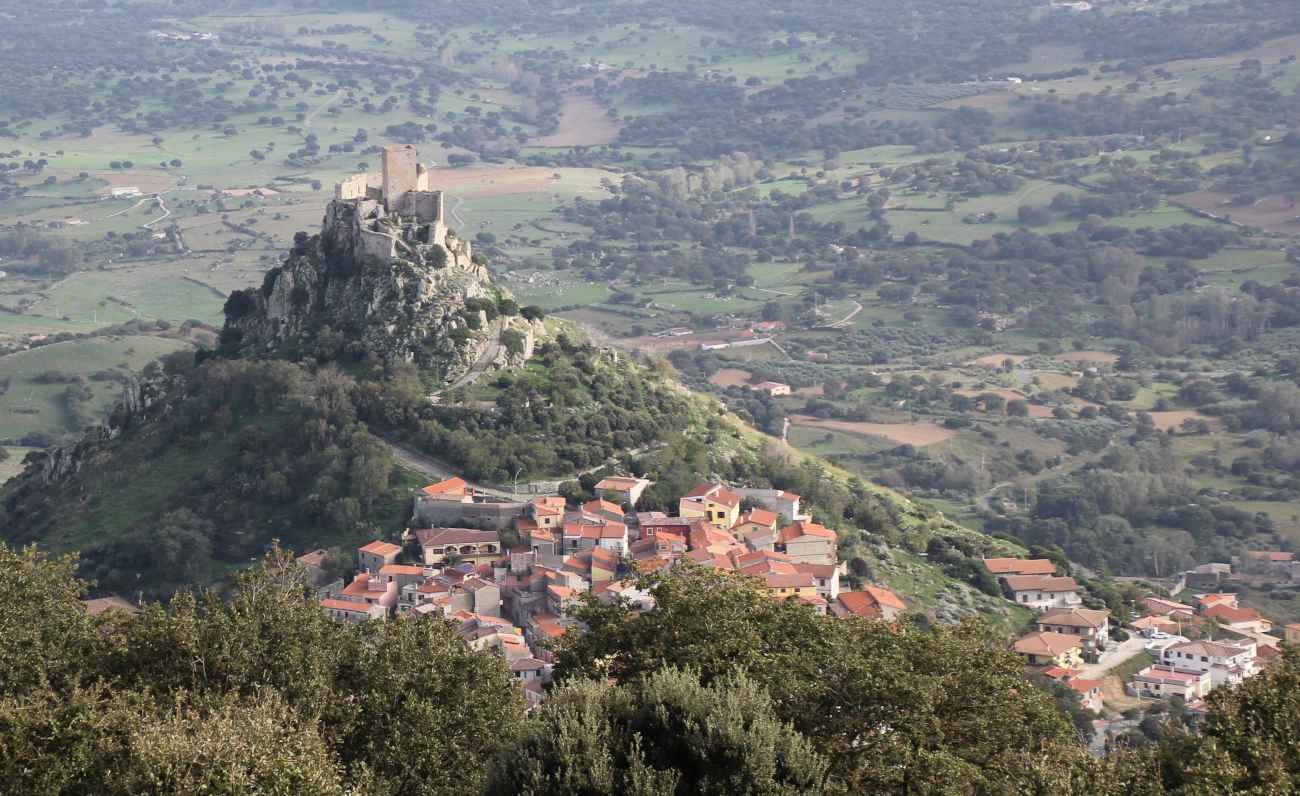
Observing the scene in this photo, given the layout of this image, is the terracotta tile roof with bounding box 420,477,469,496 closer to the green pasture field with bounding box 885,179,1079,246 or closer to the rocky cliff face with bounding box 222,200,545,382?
the rocky cliff face with bounding box 222,200,545,382

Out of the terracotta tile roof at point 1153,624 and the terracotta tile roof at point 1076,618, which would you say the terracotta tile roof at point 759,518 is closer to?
the terracotta tile roof at point 1076,618

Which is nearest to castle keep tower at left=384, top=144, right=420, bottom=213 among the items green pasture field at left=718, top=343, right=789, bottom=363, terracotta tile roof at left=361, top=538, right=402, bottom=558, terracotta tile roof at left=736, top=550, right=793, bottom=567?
terracotta tile roof at left=361, top=538, right=402, bottom=558

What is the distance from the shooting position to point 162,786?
26125 mm

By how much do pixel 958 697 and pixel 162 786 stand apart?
14375mm

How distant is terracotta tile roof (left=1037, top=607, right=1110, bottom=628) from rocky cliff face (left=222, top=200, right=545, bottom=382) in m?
23.9

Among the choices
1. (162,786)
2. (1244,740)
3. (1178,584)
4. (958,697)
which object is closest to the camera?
(162,786)

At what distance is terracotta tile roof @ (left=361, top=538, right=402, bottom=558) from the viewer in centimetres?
5872

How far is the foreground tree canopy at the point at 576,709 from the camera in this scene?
89.2 feet

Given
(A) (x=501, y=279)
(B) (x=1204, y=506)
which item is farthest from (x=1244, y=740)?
(A) (x=501, y=279)

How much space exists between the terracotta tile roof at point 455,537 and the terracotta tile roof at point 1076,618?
20.3m

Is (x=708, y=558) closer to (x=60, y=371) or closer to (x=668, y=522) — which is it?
(x=668, y=522)

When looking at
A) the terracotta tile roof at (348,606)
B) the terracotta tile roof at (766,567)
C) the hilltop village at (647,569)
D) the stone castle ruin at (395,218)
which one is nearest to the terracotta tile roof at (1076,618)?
the hilltop village at (647,569)

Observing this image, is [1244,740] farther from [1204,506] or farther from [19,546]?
[1204,506]

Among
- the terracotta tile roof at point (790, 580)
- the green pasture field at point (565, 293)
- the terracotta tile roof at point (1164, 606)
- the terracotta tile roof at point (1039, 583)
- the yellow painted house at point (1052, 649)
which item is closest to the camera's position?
the terracotta tile roof at point (790, 580)
